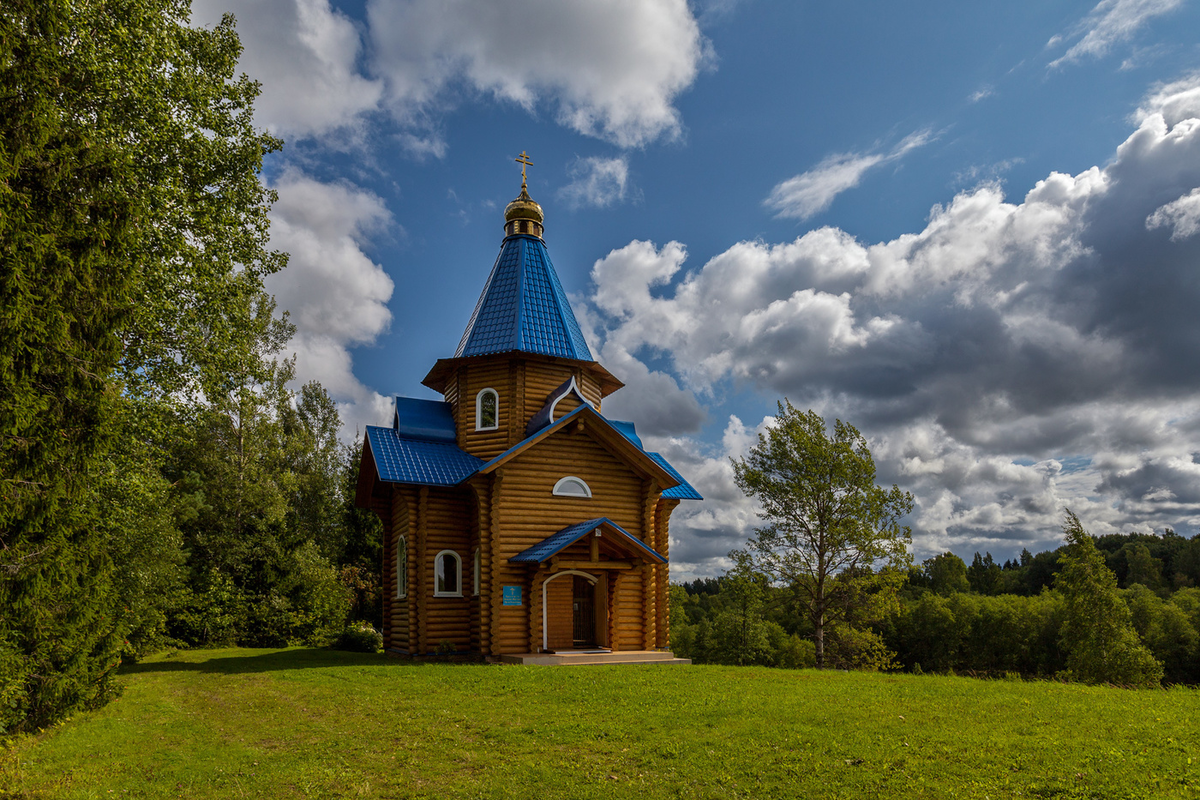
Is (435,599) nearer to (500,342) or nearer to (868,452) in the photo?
(500,342)

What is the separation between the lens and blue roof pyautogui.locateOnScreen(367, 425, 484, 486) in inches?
746

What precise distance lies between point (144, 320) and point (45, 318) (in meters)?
5.61

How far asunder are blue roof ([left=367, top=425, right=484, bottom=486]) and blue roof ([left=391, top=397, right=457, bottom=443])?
179 mm

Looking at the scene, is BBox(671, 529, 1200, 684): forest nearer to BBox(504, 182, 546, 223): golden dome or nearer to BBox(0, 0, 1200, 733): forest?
BBox(0, 0, 1200, 733): forest

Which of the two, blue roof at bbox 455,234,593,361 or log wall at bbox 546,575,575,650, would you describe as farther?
blue roof at bbox 455,234,593,361

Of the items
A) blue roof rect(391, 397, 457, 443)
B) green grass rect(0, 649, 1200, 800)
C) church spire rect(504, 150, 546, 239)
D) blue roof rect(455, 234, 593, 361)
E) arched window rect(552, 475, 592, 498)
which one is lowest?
green grass rect(0, 649, 1200, 800)

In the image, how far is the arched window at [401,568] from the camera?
21.1m

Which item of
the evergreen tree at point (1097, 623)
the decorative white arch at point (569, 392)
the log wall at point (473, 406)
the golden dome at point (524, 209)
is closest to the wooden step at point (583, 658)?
the log wall at point (473, 406)

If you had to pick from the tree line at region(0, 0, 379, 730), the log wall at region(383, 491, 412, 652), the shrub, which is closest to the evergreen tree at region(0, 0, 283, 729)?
the tree line at region(0, 0, 379, 730)

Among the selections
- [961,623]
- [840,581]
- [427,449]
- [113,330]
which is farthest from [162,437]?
[961,623]

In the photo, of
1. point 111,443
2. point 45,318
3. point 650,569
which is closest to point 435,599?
point 650,569

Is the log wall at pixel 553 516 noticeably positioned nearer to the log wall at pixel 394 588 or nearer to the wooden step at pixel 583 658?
the wooden step at pixel 583 658

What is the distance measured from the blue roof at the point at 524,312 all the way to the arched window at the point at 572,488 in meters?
3.99

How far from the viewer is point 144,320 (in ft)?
45.2
